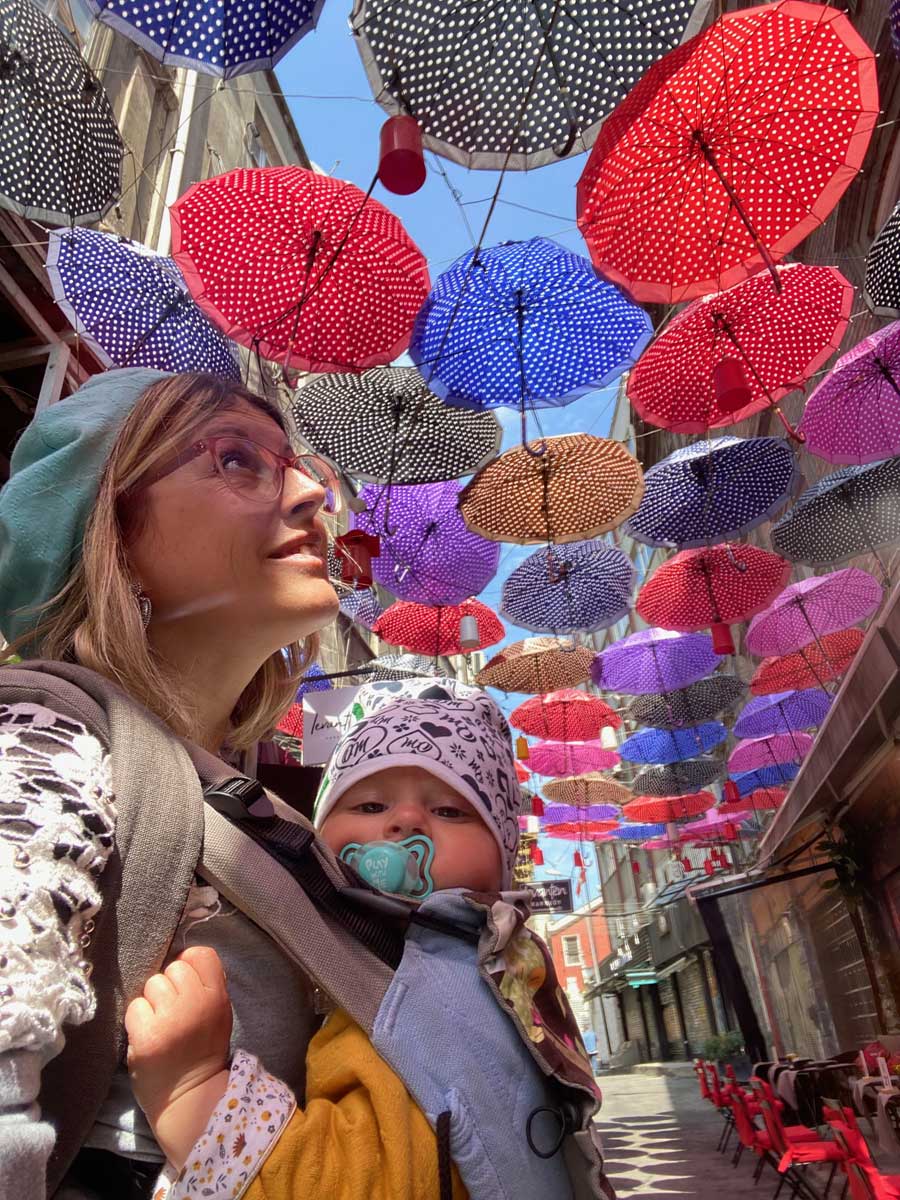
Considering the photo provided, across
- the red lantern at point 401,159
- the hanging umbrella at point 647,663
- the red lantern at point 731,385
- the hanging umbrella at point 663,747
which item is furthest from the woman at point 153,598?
the hanging umbrella at point 663,747

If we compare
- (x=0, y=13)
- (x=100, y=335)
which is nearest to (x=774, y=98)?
(x=0, y=13)

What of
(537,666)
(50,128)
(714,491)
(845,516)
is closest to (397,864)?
(50,128)

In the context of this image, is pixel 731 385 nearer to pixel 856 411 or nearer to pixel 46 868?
pixel 856 411

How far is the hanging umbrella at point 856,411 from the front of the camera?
17.1 feet

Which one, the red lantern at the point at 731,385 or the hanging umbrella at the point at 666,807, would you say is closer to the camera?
the red lantern at the point at 731,385

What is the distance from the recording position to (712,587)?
25.8 ft

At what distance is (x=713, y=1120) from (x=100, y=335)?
594 inches

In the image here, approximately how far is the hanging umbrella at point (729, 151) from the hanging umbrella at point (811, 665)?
5367 millimetres

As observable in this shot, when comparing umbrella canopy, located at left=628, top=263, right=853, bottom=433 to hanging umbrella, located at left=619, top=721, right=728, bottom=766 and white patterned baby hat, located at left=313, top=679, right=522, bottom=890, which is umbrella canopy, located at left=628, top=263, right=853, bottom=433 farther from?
hanging umbrella, located at left=619, top=721, right=728, bottom=766

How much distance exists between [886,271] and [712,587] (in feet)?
12.5

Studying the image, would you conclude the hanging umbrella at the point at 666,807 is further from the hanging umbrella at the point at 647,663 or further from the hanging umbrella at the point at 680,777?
the hanging umbrella at the point at 647,663

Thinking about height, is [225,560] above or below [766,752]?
below

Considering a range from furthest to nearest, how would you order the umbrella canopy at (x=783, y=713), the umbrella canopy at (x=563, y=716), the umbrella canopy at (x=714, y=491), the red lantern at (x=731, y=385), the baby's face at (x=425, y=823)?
1. the umbrella canopy at (x=563, y=716)
2. the umbrella canopy at (x=783, y=713)
3. the umbrella canopy at (x=714, y=491)
4. the red lantern at (x=731, y=385)
5. the baby's face at (x=425, y=823)

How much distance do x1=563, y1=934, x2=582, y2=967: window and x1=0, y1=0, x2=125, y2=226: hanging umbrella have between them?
53.3 m
